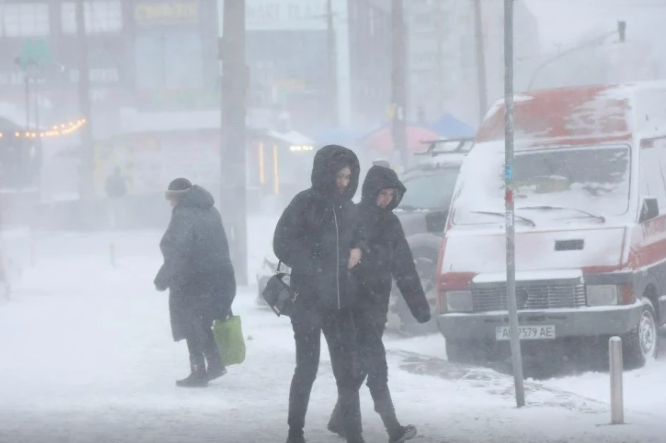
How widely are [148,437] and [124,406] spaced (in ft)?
4.76

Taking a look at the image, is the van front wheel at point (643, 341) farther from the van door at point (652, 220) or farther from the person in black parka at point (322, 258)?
the person in black parka at point (322, 258)

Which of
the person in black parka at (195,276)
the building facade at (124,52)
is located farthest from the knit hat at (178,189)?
the building facade at (124,52)

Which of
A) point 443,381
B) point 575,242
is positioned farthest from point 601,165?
point 443,381

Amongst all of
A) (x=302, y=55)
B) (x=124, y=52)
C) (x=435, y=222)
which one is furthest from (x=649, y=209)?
(x=302, y=55)

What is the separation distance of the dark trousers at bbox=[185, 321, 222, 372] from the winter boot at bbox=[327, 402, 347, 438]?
93.7 inches

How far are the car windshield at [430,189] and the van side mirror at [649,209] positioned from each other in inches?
135

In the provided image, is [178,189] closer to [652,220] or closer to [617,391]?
[617,391]

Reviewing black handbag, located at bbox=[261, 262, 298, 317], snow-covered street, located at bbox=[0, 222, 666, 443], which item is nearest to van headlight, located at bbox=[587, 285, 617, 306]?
snow-covered street, located at bbox=[0, 222, 666, 443]

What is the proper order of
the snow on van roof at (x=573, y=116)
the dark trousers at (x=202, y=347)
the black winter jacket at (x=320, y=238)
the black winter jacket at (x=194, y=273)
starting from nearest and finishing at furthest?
the black winter jacket at (x=320, y=238)
the black winter jacket at (x=194, y=273)
the dark trousers at (x=202, y=347)
the snow on van roof at (x=573, y=116)

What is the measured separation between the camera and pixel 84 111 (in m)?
42.4

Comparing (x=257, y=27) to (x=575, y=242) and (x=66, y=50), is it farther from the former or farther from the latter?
(x=575, y=242)

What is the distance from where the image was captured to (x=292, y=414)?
738 centimetres

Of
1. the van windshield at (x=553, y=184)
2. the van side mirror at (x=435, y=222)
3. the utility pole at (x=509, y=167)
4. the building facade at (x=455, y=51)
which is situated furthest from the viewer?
the building facade at (x=455, y=51)

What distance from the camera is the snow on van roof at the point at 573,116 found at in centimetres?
1209
